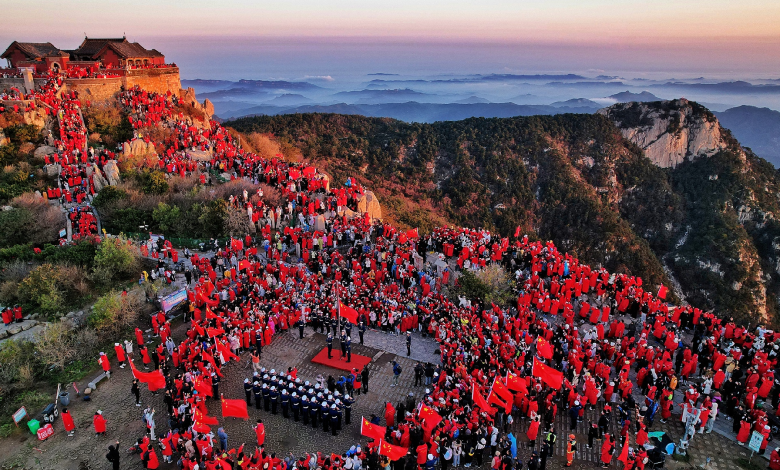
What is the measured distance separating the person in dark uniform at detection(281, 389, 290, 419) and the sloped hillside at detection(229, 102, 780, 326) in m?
38.7

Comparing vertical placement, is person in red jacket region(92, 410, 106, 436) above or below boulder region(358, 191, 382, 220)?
below

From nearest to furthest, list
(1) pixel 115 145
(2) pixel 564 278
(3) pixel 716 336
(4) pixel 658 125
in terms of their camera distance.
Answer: (3) pixel 716 336 → (2) pixel 564 278 → (1) pixel 115 145 → (4) pixel 658 125

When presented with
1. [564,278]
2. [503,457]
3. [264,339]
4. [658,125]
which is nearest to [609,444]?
[503,457]

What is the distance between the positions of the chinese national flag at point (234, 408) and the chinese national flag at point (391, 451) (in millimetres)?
4792

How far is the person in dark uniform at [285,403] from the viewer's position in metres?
15.5

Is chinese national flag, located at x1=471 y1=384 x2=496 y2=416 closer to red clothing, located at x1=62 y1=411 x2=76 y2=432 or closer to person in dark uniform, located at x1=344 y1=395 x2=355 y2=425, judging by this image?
person in dark uniform, located at x1=344 y1=395 x2=355 y2=425

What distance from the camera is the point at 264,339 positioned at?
19.7 metres

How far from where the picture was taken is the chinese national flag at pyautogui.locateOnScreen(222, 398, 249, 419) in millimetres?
14695

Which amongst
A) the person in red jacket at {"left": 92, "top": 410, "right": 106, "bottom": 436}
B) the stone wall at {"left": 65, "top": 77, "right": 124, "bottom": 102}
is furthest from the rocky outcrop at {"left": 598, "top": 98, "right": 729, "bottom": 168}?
the person in red jacket at {"left": 92, "top": 410, "right": 106, "bottom": 436}

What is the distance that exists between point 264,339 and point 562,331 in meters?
12.7

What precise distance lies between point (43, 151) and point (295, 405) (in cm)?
3215

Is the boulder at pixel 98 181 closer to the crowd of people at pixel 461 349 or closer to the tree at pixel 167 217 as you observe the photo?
the tree at pixel 167 217

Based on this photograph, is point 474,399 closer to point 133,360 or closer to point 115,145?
point 133,360

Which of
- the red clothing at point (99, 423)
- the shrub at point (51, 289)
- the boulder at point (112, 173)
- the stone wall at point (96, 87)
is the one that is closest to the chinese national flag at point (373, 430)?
the red clothing at point (99, 423)
